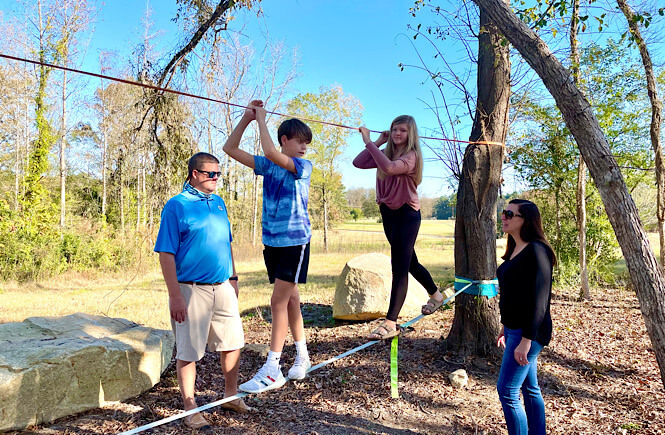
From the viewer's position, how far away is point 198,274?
290 cm

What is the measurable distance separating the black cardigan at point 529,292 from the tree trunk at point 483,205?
1617 mm

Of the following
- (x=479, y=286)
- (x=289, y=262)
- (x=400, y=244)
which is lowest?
(x=479, y=286)

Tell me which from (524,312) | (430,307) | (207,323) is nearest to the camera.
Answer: (524,312)

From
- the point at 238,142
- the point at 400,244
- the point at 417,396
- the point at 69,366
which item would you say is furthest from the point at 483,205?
the point at 69,366

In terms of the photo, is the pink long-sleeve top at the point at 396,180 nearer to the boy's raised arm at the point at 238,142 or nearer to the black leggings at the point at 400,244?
the black leggings at the point at 400,244

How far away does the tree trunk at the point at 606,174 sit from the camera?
129 inches

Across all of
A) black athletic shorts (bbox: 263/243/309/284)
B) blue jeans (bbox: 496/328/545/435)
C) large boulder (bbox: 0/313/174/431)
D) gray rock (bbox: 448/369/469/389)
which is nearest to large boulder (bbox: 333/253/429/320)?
gray rock (bbox: 448/369/469/389)

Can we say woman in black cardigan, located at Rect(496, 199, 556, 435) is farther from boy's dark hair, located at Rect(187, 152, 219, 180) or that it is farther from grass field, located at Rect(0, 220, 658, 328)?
grass field, located at Rect(0, 220, 658, 328)

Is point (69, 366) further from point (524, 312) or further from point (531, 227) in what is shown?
point (531, 227)

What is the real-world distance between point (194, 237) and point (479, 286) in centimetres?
286

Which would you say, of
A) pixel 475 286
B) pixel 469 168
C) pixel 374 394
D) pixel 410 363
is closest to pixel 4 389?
pixel 374 394

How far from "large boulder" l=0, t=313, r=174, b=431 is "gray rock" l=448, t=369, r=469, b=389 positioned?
291 centimetres

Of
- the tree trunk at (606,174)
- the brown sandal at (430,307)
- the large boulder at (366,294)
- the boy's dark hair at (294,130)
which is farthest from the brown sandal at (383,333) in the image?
the large boulder at (366,294)

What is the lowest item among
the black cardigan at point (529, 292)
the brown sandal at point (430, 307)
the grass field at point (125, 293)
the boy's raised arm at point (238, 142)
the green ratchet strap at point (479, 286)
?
the grass field at point (125, 293)
